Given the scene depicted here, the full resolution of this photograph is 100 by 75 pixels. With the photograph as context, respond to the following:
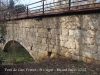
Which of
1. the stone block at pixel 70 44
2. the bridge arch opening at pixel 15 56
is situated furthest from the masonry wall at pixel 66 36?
the bridge arch opening at pixel 15 56

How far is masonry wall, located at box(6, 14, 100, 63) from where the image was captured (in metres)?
6.00

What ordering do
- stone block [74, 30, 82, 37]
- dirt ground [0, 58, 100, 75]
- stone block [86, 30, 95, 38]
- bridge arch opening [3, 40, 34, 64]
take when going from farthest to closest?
bridge arch opening [3, 40, 34, 64], stone block [74, 30, 82, 37], stone block [86, 30, 95, 38], dirt ground [0, 58, 100, 75]

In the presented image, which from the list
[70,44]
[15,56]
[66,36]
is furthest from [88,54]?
[15,56]

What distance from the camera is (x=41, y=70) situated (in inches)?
217

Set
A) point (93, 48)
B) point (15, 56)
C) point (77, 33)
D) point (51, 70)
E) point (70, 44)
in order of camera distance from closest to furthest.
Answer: point (51, 70) → point (93, 48) → point (77, 33) → point (70, 44) → point (15, 56)

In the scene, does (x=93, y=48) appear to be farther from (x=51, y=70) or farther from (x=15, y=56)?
(x=15, y=56)

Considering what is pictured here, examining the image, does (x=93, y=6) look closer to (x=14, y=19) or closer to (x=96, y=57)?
(x=96, y=57)

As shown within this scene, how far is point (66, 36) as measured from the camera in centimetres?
727

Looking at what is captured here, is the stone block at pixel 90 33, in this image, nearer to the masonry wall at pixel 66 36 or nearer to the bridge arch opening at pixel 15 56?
the masonry wall at pixel 66 36

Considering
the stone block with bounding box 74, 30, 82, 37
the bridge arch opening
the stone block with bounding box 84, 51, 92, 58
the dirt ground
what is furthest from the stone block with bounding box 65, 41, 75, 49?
the bridge arch opening

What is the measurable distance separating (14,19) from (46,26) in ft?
17.5

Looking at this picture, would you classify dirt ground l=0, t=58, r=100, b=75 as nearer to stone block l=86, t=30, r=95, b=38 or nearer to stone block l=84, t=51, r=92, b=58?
stone block l=84, t=51, r=92, b=58

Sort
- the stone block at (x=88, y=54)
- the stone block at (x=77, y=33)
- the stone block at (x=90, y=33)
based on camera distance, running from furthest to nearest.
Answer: the stone block at (x=77, y=33), the stone block at (x=88, y=54), the stone block at (x=90, y=33)

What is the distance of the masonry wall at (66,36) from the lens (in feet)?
19.7
